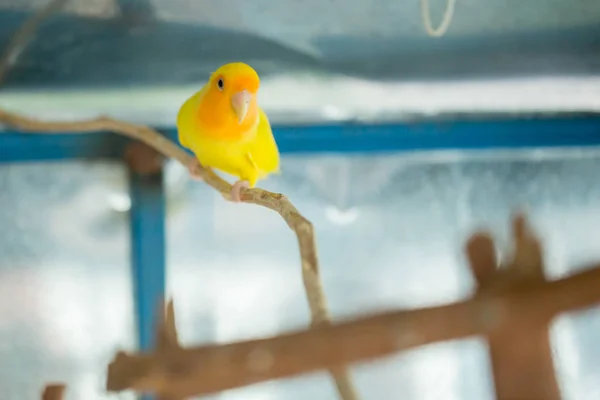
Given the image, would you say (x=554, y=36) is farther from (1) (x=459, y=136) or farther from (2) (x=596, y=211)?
(2) (x=596, y=211)

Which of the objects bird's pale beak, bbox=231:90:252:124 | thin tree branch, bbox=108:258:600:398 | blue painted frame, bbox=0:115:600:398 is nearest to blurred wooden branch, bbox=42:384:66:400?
thin tree branch, bbox=108:258:600:398

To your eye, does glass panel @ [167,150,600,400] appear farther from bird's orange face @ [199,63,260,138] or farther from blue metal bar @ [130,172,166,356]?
bird's orange face @ [199,63,260,138]

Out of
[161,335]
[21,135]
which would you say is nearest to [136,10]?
[21,135]

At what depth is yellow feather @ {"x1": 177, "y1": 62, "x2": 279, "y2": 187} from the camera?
0.87m

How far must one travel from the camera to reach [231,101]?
83 centimetres

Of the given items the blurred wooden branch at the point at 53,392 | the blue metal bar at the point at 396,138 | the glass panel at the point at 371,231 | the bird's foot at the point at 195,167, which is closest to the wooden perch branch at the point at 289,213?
the bird's foot at the point at 195,167

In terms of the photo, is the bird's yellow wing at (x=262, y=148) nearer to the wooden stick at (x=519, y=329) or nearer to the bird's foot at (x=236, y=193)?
the bird's foot at (x=236, y=193)

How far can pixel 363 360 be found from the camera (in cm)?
25

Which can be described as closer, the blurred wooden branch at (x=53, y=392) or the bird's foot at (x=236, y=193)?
the blurred wooden branch at (x=53, y=392)

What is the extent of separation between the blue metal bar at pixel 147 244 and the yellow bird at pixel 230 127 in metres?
0.37

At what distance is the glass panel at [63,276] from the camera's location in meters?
1.27

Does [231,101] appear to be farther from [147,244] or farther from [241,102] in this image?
[147,244]

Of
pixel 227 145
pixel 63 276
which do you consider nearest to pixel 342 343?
pixel 227 145

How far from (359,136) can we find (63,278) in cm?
72
